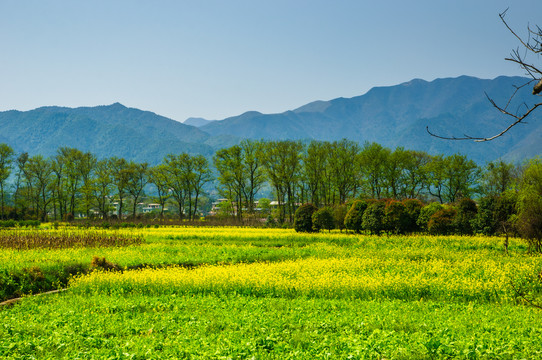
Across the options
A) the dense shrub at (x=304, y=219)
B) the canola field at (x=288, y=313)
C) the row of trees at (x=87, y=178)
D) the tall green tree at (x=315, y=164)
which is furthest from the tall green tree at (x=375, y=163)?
the canola field at (x=288, y=313)

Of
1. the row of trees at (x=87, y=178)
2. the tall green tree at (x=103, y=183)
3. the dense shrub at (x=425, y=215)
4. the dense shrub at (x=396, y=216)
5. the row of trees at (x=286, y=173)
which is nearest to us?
the dense shrub at (x=396, y=216)

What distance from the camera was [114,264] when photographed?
74.1ft

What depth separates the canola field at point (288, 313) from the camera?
848 centimetres

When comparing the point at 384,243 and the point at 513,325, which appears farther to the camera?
the point at 384,243

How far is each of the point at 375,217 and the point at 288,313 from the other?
32.3m

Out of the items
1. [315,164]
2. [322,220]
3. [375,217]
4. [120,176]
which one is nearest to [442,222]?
[375,217]

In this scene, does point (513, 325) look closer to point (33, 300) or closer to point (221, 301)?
point (221, 301)

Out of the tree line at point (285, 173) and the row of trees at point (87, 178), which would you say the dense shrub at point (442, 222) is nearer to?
the tree line at point (285, 173)

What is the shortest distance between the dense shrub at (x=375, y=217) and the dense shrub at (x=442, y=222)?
4832mm

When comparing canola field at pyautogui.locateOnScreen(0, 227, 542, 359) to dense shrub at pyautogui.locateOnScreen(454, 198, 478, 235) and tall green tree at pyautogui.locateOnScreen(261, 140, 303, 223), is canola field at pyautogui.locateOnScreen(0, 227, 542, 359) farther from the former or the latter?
tall green tree at pyautogui.locateOnScreen(261, 140, 303, 223)

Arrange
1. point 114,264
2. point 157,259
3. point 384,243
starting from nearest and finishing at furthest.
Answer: point 114,264 → point 157,259 → point 384,243

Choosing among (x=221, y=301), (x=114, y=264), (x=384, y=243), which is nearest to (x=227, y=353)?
(x=221, y=301)

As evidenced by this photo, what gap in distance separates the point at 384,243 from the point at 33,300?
27236 millimetres

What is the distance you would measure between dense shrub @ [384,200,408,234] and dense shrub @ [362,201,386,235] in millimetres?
435
